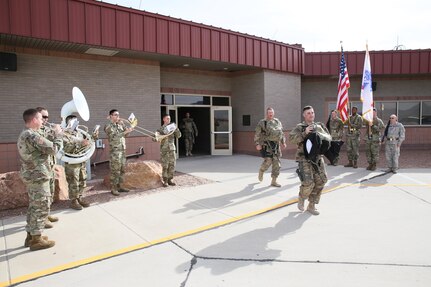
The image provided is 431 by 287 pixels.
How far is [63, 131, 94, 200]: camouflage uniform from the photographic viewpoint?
5.78 meters

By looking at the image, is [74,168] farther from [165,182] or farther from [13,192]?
[165,182]

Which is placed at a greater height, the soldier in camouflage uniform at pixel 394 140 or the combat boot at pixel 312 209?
the soldier in camouflage uniform at pixel 394 140

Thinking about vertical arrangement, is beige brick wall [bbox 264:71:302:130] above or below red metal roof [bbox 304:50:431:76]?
below

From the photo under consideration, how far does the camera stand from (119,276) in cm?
338

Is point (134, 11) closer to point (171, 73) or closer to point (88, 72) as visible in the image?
point (88, 72)

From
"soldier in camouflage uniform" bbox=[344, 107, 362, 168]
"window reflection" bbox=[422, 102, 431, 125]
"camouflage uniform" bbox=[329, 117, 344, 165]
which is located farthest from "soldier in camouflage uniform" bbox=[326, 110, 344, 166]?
"window reflection" bbox=[422, 102, 431, 125]

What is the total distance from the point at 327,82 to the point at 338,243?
498 inches

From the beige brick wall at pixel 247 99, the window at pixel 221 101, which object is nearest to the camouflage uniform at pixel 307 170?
the beige brick wall at pixel 247 99

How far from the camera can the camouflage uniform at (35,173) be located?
412cm

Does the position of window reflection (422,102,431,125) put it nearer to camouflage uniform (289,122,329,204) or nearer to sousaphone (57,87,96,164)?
camouflage uniform (289,122,329,204)

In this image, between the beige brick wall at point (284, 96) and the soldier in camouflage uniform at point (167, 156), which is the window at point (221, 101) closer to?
the beige brick wall at point (284, 96)

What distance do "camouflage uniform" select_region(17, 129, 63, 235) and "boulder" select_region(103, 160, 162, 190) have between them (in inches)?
117

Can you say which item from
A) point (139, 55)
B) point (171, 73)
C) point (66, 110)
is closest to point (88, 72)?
point (139, 55)

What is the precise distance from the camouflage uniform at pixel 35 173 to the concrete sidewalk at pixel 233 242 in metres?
0.42
